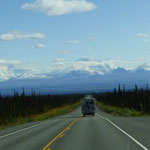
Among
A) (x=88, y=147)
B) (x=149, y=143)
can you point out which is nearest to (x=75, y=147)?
(x=88, y=147)

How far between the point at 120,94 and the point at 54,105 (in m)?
27.2

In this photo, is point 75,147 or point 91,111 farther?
point 91,111

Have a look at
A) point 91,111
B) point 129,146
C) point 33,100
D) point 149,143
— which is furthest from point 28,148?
point 33,100

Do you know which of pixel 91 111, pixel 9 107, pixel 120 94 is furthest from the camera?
pixel 120 94

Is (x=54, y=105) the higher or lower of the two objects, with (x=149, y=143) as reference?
lower

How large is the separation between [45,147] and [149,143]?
438 cm

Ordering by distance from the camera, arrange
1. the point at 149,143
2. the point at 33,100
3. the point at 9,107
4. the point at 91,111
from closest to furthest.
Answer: the point at 149,143, the point at 91,111, the point at 9,107, the point at 33,100

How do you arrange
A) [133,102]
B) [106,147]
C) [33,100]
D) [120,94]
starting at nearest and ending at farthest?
[106,147] → [133,102] → [33,100] → [120,94]

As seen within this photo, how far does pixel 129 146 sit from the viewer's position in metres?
13.8

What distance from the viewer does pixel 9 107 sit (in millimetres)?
55094

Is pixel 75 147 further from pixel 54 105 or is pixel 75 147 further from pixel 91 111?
pixel 54 105

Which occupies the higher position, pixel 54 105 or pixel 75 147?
pixel 75 147

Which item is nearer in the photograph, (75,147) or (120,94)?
(75,147)

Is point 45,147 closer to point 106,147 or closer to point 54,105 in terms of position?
point 106,147
